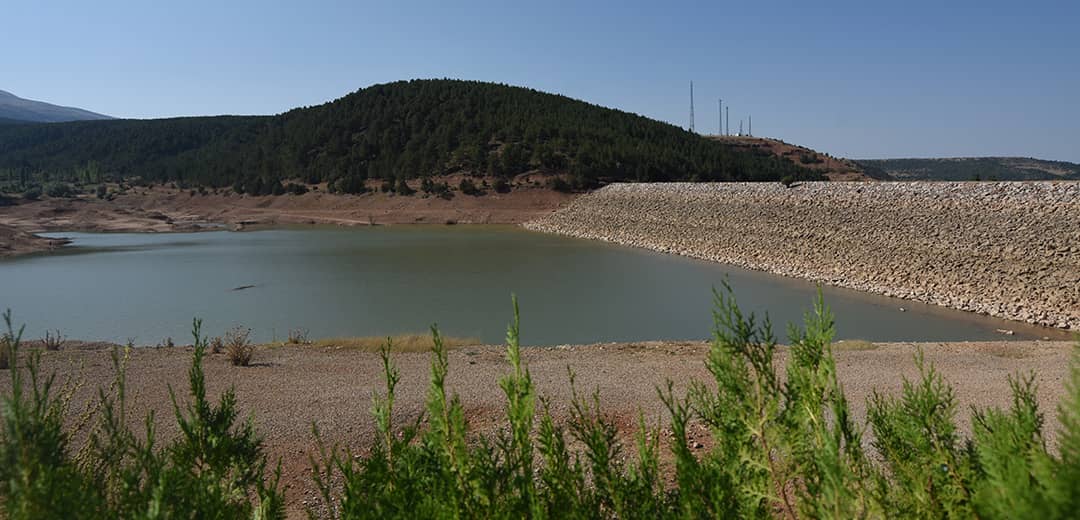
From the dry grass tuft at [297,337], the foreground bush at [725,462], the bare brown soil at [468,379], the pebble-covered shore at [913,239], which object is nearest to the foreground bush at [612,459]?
the foreground bush at [725,462]

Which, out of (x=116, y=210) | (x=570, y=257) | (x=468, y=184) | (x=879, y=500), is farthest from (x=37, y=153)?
(x=879, y=500)

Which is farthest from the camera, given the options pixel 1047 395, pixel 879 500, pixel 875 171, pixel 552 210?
pixel 875 171

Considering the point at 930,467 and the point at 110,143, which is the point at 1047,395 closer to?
the point at 930,467

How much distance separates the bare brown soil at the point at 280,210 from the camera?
45.0 meters

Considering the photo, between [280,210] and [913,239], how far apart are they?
48814 millimetres

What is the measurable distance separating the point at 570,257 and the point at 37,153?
108 metres

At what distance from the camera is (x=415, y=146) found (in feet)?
216

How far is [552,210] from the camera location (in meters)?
47.8

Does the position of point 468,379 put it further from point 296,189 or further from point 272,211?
point 296,189

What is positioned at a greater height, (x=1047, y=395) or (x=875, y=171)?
(x=875, y=171)

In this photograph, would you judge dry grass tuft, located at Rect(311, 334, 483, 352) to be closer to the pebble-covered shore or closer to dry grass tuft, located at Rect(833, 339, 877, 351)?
dry grass tuft, located at Rect(833, 339, 877, 351)

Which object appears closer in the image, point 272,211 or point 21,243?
point 21,243

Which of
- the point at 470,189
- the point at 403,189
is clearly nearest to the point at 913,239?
the point at 470,189

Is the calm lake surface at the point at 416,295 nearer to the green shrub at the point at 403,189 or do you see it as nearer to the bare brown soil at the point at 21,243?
the bare brown soil at the point at 21,243
